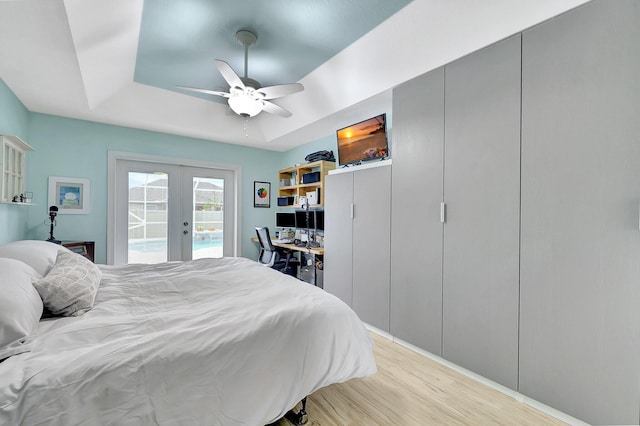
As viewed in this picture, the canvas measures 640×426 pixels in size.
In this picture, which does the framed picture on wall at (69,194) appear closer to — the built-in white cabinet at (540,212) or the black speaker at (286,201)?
the black speaker at (286,201)

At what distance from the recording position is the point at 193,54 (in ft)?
9.06

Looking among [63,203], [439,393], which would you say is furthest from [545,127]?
[63,203]

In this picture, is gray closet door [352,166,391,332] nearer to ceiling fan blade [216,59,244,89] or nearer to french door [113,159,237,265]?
ceiling fan blade [216,59,244,89]

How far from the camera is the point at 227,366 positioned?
3.88 ft

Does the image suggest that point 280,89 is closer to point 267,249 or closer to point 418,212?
point 418,212

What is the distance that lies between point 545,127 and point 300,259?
3.62 meters

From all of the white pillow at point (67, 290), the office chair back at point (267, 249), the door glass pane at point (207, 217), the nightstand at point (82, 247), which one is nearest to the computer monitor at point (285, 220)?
the office chair back at point (267, 249)

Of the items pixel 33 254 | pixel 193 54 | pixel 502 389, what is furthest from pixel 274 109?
pixel 502 389

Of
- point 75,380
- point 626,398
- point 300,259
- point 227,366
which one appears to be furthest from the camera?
point 300,259

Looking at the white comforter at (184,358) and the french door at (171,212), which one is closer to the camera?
the white comforter at (184,358)

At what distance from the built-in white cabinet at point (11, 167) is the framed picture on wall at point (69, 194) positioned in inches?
24.3

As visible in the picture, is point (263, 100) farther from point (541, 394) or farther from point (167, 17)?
point (541, 394)

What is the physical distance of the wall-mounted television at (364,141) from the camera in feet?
9.99

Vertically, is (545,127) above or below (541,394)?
above
